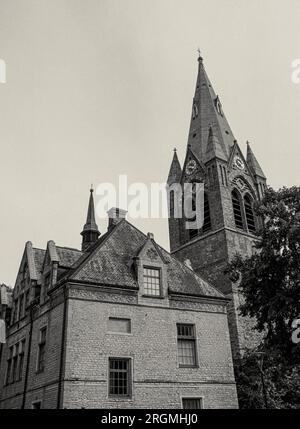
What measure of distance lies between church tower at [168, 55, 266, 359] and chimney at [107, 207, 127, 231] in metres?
8.97

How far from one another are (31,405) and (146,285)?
27.5 feet

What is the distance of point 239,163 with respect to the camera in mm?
46906

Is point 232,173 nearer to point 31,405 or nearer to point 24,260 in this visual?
point 24,260

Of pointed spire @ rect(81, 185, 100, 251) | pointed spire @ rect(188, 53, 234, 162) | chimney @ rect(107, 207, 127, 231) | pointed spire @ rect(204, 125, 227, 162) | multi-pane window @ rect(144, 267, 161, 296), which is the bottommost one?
multi-pane window @ rect(144, 267, 161, 296)

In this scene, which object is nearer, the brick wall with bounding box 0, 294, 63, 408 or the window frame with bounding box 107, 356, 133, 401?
the window frame with bounding box 107, 356, 133, 401

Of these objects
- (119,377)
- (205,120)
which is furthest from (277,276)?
(205,120)

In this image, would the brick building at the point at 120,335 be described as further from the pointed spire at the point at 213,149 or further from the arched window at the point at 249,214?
the pointed spire at the point at 213,149

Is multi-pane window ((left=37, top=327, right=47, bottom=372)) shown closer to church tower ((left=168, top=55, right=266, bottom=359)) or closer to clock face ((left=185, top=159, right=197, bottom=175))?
church tower ((left=168, top=55, right=266, bottom=359))

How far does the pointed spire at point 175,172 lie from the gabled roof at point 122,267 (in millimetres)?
22224

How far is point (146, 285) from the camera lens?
24484 mm

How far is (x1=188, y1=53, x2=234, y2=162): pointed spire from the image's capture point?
48.8m

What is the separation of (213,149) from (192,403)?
27274 millimetres

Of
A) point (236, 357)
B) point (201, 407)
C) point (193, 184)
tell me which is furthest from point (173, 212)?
point (201, 407)

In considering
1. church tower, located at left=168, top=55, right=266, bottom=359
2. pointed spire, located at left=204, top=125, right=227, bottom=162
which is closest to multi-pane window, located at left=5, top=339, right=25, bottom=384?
church tower, located at left=168, top=55, right=266, bottom=359
